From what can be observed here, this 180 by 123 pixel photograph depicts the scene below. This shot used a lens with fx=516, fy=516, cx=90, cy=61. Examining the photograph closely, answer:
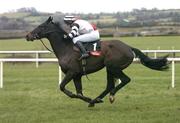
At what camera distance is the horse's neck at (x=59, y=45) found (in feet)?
35.6

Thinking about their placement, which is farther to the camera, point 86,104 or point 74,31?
point 86,104

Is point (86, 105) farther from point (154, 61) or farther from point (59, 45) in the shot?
point (154, 61)

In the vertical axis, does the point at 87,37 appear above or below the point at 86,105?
above

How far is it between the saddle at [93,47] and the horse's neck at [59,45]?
0.22 metres

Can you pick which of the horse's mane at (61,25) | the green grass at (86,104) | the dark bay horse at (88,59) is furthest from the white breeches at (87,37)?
the green grass at (86,104)

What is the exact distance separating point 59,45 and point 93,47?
0.80m

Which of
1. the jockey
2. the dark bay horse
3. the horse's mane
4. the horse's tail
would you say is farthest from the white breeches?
the horse's tail

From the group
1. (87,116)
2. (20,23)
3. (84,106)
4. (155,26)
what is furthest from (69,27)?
(155,26)

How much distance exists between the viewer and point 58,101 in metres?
11.8

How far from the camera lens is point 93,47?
34.7 ft

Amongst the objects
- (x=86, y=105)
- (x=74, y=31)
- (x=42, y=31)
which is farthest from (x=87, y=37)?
(x=86, y=105)

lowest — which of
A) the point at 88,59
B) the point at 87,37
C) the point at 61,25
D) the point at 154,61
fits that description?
the point at 154,61

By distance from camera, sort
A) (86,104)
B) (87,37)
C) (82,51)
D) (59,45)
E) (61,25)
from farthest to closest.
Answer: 1. (86,104)
2. (61,25)
3. (59,45)
4. (87,37)
5. (82,51)

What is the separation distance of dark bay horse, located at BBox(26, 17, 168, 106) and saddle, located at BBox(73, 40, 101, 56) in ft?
0.25
